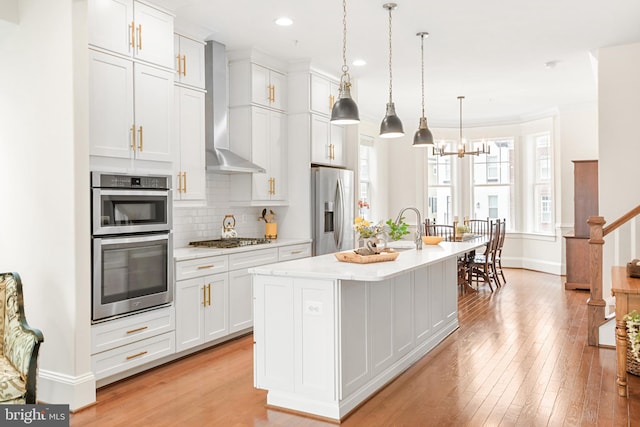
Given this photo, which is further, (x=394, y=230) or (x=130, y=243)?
(x=394, y=230)

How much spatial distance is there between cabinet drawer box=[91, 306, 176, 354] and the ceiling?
254 cm

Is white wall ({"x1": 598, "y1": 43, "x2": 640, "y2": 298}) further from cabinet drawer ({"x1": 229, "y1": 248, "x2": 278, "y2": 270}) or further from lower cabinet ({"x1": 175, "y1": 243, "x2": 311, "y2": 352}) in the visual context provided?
lower cabinet ({"x1": 175, "y1": 243, "x2": 311, "y2": 352})

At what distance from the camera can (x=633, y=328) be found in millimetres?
3732

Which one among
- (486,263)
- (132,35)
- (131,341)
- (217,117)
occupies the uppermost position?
(132,35)

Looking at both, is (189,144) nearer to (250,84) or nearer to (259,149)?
(259,149)

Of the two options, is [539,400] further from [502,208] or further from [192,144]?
[502,208]

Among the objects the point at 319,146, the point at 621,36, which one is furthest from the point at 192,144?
the point at 621,36

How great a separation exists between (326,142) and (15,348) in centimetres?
423

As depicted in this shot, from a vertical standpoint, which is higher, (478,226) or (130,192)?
(130,192)

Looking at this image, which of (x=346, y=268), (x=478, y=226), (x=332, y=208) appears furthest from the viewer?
(x=478, y=226)

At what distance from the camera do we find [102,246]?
3.59 metres

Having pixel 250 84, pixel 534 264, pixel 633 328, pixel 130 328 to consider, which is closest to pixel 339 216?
pixel 250 84

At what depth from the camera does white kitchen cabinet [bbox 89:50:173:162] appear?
363 centimetres

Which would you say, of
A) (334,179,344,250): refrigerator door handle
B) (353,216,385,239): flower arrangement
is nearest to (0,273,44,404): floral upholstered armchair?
(353,216,385,239): flower arrangement
